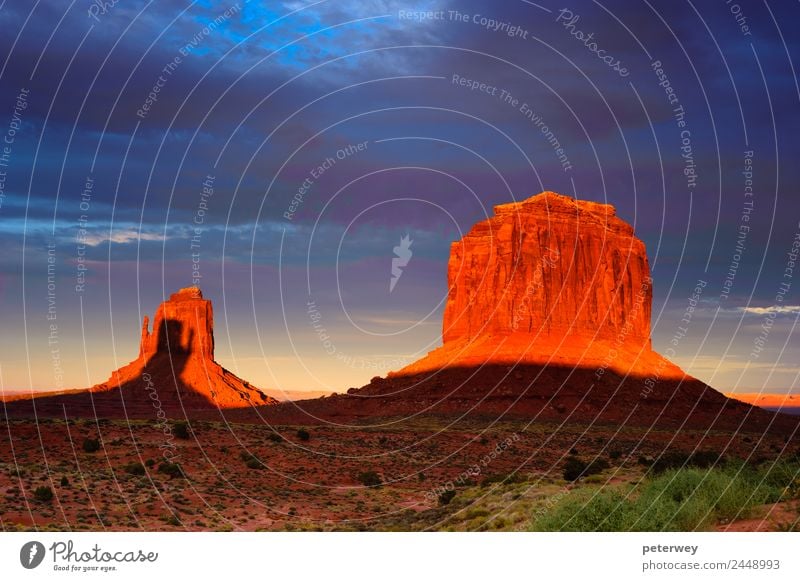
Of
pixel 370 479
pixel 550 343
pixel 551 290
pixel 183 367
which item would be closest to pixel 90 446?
pixel 370 479

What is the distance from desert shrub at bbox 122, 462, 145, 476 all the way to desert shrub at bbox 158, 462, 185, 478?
118 cm

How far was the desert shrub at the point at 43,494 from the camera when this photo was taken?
128 ft

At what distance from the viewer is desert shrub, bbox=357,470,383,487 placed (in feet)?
177

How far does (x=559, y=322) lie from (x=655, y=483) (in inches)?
3810

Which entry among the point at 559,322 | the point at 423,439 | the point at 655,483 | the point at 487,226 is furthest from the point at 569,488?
the point at 487,226

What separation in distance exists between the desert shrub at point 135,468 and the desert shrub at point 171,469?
1.18 meters

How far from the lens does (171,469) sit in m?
52.0

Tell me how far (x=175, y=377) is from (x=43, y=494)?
11154 cm

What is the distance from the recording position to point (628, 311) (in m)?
135

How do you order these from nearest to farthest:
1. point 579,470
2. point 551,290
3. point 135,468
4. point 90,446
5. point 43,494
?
point 43,494
point 579,470
point 135,468
point 90,446
point 551,290

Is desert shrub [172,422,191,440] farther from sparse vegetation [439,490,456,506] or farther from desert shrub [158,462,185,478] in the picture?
sparse vegetation [439,490,456,506]

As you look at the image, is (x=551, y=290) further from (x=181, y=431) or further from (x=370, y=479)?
(x=370, y=479)
